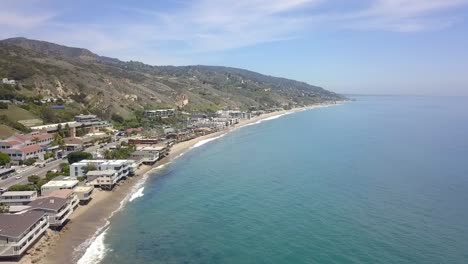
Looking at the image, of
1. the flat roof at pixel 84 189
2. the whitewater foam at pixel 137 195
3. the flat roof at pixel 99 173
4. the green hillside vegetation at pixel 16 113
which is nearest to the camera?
the flat roof at pixel 84 189

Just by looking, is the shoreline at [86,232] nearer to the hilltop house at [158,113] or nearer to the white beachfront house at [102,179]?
the white beachfront house at [102,179]

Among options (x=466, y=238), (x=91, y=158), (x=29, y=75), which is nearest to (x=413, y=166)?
(x=466, y=238)

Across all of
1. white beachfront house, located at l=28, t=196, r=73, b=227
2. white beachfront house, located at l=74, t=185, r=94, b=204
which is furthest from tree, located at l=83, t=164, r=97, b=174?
white beachfront house, located at l=28, t=196, r=73, b=227

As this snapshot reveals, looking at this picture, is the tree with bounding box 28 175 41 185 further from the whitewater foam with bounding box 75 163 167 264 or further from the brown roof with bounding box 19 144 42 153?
the brown roof with bounding box 19 144 42 153

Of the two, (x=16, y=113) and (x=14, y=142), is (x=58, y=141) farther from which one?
(x=16, y=113)

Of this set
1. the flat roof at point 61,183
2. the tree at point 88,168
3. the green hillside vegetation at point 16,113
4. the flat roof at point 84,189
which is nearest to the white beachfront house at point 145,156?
the tree at point 88,168

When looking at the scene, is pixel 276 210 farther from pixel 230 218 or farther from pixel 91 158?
pixel 91 158
